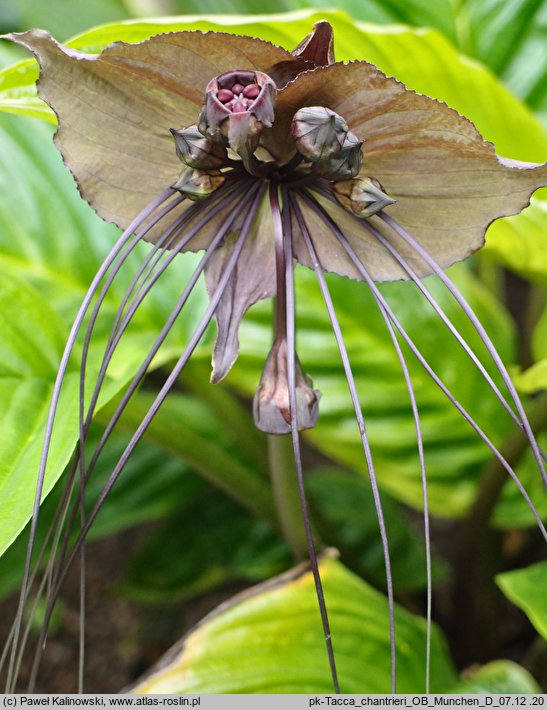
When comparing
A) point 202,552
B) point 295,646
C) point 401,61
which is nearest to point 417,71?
point 401,61

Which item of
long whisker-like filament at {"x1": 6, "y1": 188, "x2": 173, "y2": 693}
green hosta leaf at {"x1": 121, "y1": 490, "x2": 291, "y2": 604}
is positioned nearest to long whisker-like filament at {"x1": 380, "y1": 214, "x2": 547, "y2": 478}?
long whisker-like filament at {"x1": 6, "y1": 188, "x2": 173, "y2": 693}

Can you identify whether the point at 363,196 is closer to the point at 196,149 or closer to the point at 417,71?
the point at 196,149

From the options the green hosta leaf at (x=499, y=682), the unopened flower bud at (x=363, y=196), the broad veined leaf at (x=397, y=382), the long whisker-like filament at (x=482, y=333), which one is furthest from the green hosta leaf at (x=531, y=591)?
the unopened flower bud at (x=363, y=196)

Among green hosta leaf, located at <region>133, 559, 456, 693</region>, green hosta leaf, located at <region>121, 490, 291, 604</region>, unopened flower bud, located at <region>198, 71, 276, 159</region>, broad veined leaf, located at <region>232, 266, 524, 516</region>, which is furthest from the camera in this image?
green hosta leaf, located at <region>121, 490, 291, 604</region>

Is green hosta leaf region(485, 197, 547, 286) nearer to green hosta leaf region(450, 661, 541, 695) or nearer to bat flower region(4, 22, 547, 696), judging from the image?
bat flower region(4, 22, 547, 696)

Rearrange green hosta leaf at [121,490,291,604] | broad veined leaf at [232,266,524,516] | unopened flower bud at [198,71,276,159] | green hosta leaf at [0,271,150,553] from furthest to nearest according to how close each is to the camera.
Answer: green hosta leaf at [121,490,291,604] < broad veined leaf at [232,266,524,516] < green hosta leaf at [0,271,150,553] < unopened flower bud at [198,71,276,159]

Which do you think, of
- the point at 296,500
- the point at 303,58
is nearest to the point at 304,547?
the point at 296,500

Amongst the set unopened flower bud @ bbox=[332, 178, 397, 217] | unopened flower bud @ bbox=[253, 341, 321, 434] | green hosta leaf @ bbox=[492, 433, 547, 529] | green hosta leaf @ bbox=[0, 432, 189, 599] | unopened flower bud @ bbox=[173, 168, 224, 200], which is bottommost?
unopened flower bud @ bbox=[253, 341, 321, 434]
